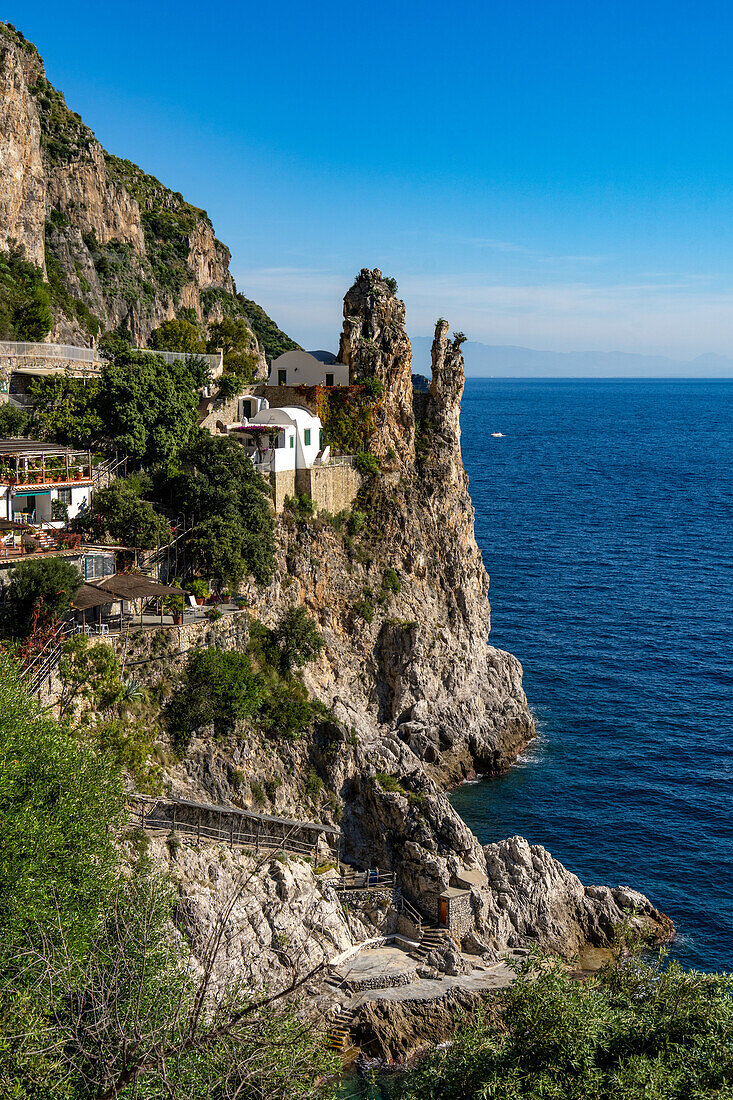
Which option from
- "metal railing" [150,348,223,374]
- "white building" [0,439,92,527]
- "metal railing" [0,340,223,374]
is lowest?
"white building" [0,439,92,527]

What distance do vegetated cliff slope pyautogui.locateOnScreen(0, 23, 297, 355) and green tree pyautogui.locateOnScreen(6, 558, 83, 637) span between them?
144 feet

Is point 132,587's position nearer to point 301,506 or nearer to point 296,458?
point 301,506

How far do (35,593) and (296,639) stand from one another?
15.0m

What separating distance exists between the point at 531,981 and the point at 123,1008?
10.6 m

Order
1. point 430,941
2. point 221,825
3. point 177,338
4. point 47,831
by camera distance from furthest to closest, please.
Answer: point 177,338
point 430,941
point 221,825
point 47,831

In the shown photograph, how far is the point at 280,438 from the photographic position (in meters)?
52.2

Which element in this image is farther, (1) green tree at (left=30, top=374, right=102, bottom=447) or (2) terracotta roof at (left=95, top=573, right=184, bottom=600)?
(1) green tree at (left=30, top=374, right=102, bottom=447)

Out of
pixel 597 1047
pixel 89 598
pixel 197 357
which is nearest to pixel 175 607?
pixel 89 598

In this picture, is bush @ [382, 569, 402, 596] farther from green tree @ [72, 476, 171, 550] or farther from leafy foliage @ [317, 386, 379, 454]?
green tree @ [72, 476, 171, 550]

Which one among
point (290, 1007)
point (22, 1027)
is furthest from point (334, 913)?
point (22, 1027)

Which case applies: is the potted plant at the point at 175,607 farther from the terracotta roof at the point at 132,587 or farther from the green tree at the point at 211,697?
the terracotta roof at the point at 132,587

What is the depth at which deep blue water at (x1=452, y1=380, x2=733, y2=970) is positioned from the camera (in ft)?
148

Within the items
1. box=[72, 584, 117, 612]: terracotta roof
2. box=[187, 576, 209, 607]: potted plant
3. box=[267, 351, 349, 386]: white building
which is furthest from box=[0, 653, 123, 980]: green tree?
box=[267, 351, 349, 386]: white building

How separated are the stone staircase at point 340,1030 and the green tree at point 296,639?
17.6 metres
